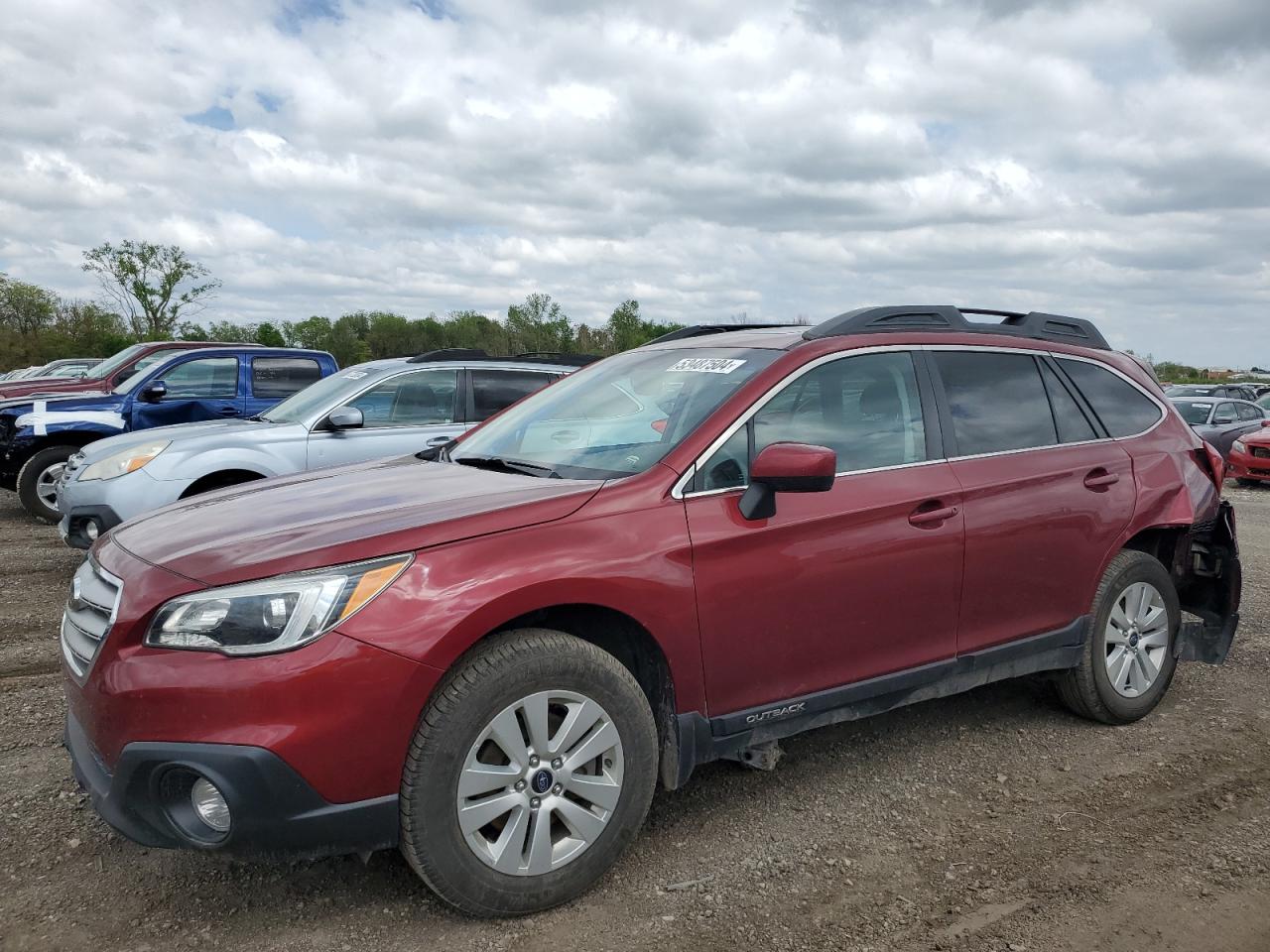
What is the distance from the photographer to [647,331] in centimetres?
6225

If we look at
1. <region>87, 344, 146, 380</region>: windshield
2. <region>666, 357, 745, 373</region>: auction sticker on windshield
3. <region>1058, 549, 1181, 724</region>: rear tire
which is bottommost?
<region>1058, 549, 1181, 724</region>: rear tire

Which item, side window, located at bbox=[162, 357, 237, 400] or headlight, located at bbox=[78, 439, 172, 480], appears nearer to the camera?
headlight, located at bbox=[78, 439, 172, 480]

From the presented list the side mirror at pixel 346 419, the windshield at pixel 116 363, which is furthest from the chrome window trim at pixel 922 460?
the windshield at pixel 116 363

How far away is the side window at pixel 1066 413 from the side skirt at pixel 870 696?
78 cm

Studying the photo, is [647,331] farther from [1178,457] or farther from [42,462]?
[1178,457]

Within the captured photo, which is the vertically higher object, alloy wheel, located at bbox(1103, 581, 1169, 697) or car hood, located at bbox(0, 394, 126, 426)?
car hood, located at bbox(0, 394, 126, 426)

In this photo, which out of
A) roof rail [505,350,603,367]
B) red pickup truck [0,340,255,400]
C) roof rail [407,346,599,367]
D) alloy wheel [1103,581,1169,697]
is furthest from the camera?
red pickup truck [0,340,255,400]

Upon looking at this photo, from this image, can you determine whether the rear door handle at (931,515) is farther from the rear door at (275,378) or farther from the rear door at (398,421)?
the rear door at (275,378)

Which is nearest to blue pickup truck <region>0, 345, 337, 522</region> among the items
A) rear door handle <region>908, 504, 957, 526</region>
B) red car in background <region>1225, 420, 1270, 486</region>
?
rear door handle <region>908, 504, 957, 526</region>

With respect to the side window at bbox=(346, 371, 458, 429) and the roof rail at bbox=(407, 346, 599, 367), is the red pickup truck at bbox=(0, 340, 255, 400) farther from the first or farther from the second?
the side window at bbox=(346, 371, 458, 429)

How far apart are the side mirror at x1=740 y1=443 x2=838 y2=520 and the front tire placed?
2.45ft

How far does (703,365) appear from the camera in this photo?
383 cm

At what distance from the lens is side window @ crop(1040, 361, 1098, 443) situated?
431cm

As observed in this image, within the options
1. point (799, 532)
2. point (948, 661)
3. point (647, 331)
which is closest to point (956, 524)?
point (948, 661)
